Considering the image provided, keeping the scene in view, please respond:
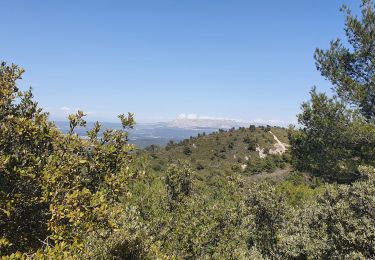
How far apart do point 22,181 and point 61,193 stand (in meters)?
1.10

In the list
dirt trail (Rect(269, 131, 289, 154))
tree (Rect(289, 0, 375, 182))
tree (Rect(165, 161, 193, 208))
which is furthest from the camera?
dirt trail (Rect(269, 131, 289, 154))

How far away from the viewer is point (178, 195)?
40.8 metres

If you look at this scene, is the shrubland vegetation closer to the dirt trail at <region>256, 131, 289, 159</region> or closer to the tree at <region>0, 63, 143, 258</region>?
the tree at <region>0, 63, 143, 258</region>

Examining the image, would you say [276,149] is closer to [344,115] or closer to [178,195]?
[178,195]

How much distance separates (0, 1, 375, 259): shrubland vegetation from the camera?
32.0ft

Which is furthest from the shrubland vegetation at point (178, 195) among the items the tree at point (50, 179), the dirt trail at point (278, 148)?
the dirt trail at point (278, 148)

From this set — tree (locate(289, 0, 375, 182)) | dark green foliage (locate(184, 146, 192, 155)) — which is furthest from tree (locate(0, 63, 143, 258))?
dark green foliage (locate(184, 146, 192, 155))

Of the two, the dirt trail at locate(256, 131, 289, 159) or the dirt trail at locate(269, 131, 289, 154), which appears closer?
the dirt trail at locate(256, 131, 289, 159)

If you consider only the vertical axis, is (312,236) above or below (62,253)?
below

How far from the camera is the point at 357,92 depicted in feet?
85.7

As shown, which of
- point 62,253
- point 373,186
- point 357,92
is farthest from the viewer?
point 357,92

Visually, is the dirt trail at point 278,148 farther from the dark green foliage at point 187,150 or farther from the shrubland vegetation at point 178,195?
the shrubland vegetation at point 178,195

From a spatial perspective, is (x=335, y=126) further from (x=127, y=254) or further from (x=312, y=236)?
(x=127, y=254)

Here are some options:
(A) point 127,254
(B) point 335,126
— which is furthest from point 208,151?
(A) point 127,254
